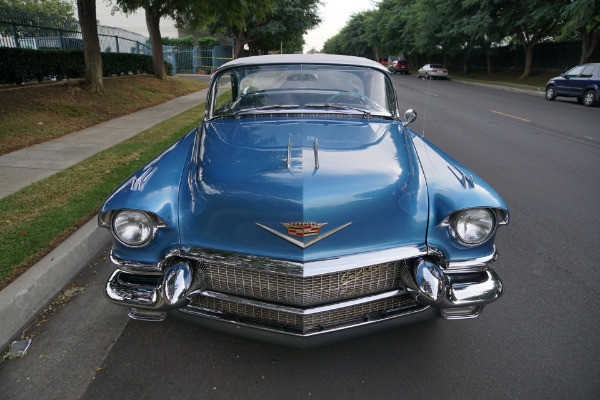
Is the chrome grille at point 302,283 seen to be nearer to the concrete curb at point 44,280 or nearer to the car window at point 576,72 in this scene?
the concrete curb at point 44,280

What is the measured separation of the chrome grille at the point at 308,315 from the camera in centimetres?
221

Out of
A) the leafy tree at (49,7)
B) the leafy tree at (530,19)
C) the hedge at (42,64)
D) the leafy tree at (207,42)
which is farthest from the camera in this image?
the leafy tree at (49,7)

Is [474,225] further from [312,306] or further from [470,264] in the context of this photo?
[312,306]

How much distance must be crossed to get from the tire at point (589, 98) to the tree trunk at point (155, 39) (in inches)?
641

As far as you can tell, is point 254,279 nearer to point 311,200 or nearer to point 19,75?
point 311,200

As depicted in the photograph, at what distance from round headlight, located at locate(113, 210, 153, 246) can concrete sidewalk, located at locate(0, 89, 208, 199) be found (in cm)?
340

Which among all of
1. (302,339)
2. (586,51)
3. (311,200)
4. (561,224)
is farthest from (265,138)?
(586,51)

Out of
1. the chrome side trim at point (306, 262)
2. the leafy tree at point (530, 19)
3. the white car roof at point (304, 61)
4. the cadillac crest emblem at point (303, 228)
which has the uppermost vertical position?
the leafy tree at point (530, 19)

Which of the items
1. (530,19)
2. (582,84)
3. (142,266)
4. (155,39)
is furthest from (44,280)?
(530,19)

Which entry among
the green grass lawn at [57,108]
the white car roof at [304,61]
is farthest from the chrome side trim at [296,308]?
the green grass lawn at [57,108]

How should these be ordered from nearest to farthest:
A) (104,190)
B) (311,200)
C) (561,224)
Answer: (311,200) < (561,224) < (104,190)

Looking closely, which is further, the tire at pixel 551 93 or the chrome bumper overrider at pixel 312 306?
the tire at pixel 551 93

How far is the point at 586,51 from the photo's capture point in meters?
23.2

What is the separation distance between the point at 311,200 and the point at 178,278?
801mm
